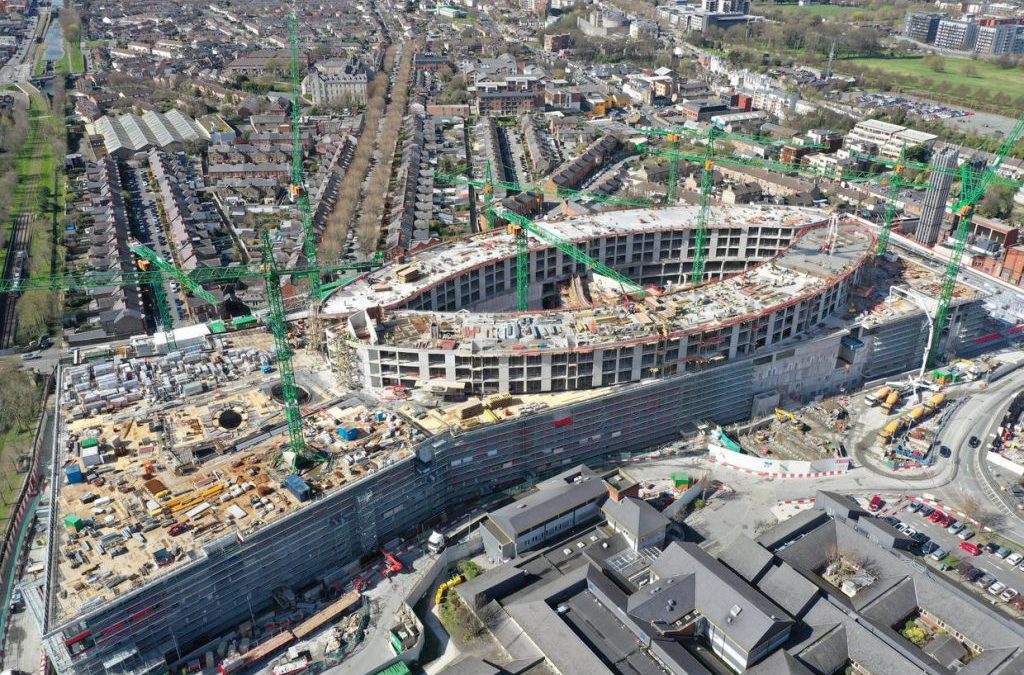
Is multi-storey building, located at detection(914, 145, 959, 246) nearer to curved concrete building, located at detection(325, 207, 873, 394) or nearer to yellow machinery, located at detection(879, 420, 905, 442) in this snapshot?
curved concrete building, located at detection(325, 207, 873, 394)

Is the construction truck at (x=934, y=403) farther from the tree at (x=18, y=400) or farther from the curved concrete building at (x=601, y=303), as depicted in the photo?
the tree at (x=18, y=400)

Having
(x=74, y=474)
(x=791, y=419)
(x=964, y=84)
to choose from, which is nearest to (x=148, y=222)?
(x=74, y=474)

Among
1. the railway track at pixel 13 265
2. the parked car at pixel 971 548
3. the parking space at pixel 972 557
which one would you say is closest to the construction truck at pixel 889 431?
the parking space at pixel 972 557

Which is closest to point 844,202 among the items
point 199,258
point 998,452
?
point 998,452

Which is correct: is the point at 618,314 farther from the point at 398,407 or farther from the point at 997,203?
the point at 997,203

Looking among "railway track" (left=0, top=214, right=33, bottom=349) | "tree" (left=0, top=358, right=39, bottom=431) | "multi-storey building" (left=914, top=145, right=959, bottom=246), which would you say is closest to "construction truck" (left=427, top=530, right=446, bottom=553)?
"tree" (left=0, top=358, right=39, bottom=431)

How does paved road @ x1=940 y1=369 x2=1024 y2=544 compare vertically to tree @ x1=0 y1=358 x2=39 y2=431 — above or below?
below

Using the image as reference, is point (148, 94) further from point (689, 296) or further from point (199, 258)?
point (689, 296)
